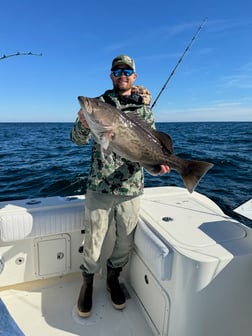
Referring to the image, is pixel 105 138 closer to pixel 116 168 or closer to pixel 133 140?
pixel 133 140

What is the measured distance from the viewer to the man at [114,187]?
2.70m

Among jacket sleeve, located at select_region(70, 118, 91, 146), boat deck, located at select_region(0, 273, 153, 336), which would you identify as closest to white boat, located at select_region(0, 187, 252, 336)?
boat deck, located at select_region(0, 273, 153, 336)

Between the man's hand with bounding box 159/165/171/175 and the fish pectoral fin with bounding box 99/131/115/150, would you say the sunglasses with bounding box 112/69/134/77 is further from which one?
the man's hand with bounding box 159/165/171/175

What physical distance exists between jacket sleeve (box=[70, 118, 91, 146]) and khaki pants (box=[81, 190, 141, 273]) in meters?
0.51

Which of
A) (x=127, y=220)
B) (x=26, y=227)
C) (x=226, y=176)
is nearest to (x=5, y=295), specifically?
(x=26, y=227)

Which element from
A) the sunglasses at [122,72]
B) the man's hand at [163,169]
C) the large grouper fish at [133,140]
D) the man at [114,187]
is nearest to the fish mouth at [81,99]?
the large grouper fish at [133,140]

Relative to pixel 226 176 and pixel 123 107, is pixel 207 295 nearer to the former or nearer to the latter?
pixel 123 107

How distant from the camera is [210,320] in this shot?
2295 mm

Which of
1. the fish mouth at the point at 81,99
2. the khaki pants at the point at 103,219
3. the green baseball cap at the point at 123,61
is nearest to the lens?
the fish mouth at the point at 81,99

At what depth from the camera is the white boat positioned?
2242mm

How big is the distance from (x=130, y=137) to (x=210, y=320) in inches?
63.8

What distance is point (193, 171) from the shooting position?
246 cm

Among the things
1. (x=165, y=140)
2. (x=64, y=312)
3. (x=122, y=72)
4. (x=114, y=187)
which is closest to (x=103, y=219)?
(x=114, y=187)

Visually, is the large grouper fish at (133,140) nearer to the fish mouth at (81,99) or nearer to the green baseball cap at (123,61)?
the fish mouth at (81,99)
